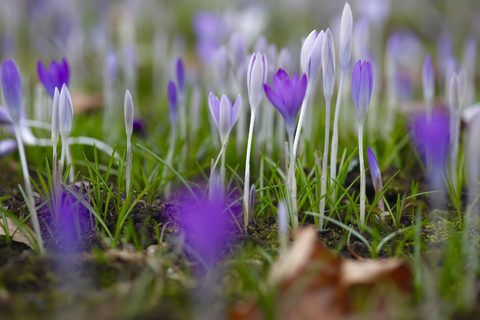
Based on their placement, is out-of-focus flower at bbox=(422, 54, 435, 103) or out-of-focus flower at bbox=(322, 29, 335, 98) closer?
out-of-focus flower at bbox=(322, 29, 335, 98)

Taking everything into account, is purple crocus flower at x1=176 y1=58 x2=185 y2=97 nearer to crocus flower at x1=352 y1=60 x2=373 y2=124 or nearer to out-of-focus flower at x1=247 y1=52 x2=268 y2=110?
out-of-focus flower at x1=247 y1=52 x2=268 y2=110

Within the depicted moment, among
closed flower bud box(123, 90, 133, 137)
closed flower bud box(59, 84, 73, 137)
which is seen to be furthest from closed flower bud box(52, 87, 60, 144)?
closed flower bud box(123, 90, 133, 137)

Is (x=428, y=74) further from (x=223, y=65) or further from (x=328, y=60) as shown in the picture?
(x=223, y=65)

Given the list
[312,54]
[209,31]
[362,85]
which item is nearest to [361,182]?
[362,85]

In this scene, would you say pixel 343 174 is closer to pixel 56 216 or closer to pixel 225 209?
pixel 225 209

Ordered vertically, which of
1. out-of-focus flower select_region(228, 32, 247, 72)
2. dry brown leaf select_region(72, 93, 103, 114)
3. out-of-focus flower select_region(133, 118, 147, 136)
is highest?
out-of-focus flower select_region(228, 32, 247, 72)

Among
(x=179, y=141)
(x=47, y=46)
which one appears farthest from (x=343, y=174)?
(x=47, y=46)

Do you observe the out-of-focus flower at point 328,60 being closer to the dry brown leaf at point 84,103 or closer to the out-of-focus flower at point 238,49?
the out-of-focus flower at point 238,49

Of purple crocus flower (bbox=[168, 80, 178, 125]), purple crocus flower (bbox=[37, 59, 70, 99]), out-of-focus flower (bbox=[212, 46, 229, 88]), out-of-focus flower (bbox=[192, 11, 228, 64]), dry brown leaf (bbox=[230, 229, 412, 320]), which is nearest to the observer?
dry brown leaf (bbox=[230, 229, 412, 320])
